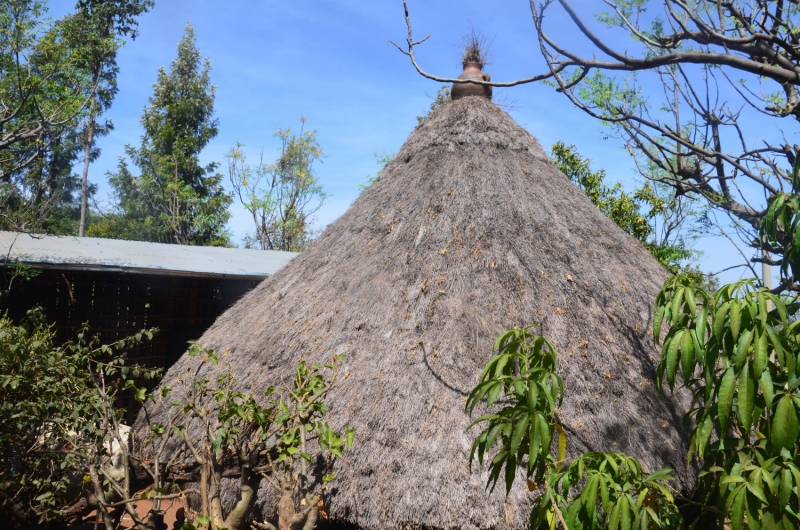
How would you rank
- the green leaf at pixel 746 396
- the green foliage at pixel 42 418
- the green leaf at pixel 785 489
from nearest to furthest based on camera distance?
the green leaf at pixel 785 489 < the green leaf at pixel 746 396 < the green foliage at pixel 42 418

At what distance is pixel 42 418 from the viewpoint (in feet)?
12.3

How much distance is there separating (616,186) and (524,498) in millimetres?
9445

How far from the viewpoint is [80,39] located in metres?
20.0

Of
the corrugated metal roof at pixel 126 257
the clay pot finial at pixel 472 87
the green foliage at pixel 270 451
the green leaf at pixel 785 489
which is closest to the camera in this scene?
the green leaf at pixel 785 489

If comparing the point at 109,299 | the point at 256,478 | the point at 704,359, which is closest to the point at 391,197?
the point at 256,478

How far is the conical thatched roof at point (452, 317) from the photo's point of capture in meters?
3.40

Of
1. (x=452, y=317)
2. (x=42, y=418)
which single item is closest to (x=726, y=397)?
(x=452, y=317)

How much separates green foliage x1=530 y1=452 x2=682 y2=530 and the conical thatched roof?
1.22 metres

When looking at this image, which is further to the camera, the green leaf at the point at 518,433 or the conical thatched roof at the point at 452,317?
the conical thatched roof at the point at 452,317

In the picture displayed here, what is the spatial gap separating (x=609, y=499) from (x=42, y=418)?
3.91 m

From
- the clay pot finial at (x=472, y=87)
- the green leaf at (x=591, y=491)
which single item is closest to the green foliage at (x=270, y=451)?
the green leaf at (x=591, y=491)

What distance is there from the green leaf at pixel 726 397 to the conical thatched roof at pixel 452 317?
1.69 meters

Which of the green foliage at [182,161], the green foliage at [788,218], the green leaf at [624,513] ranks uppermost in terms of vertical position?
the green foliage at [182,161]

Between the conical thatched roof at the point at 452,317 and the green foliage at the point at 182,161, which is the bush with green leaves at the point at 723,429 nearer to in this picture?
the conical thatched roof at the point at 452,317
